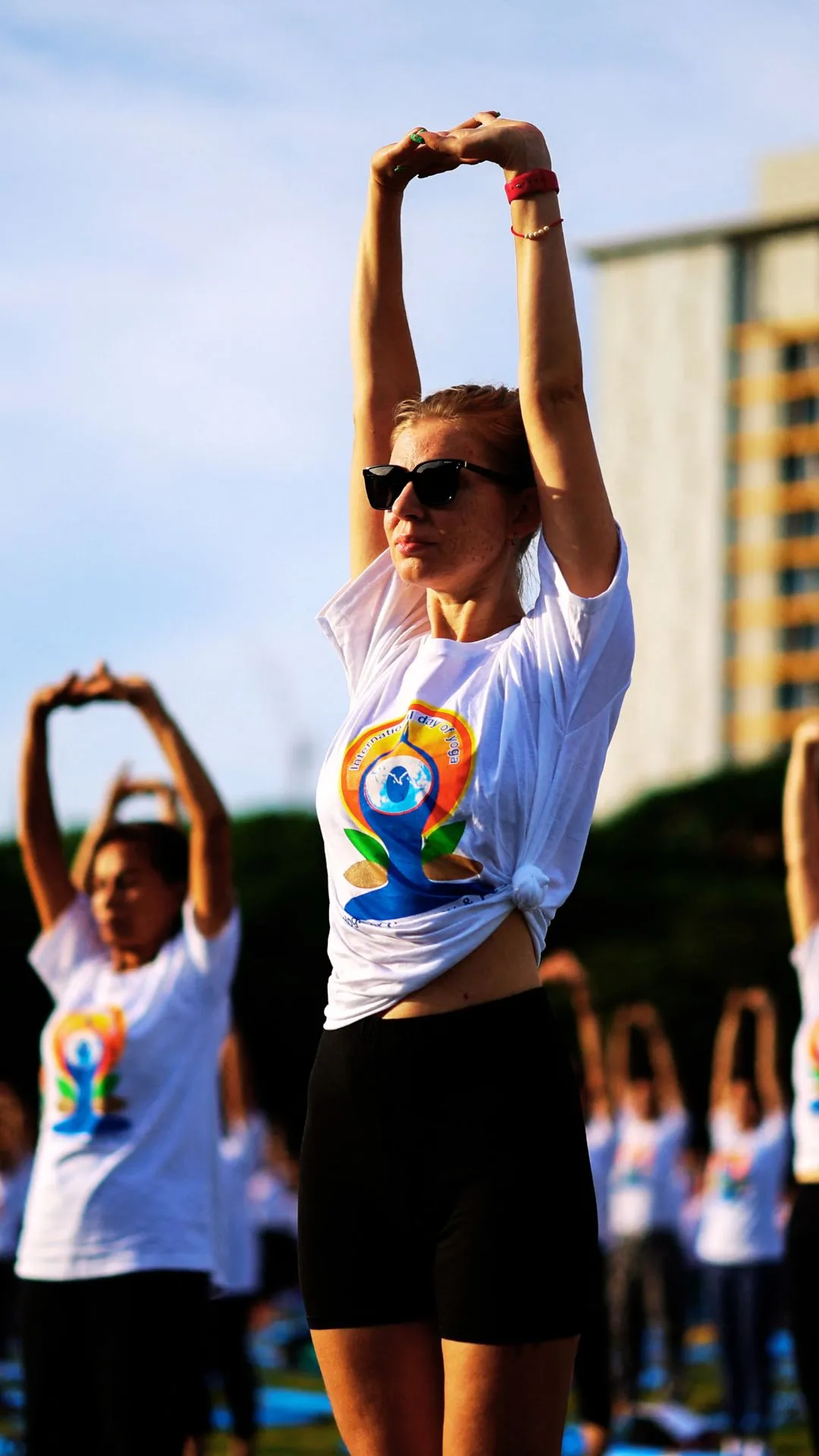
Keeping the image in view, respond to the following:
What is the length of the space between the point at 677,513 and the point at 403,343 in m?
65.8

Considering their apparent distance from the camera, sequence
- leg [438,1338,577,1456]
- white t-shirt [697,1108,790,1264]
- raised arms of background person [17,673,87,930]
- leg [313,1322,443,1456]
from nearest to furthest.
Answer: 1. leg [438,1338,577,1456]
2. leg [313,1322,443,1456]
3. raised arms of background person [17,673,87,930]
4. white t-shirt [697,1108,790,1264]

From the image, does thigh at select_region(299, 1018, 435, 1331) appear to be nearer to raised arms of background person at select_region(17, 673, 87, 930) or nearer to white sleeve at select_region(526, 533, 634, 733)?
white sleeve at select_region(526, 533, 634, 733)

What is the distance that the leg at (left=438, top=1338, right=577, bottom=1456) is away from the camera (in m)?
2.84

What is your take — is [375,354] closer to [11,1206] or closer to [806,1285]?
[806,1285]

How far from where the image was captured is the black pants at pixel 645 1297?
13.8 meters

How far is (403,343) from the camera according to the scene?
11.9 ft

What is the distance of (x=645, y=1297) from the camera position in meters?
14.8

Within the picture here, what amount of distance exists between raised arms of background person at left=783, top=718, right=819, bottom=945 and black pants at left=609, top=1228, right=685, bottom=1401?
789cm

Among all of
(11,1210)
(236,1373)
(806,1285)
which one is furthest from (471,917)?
(11,1210)

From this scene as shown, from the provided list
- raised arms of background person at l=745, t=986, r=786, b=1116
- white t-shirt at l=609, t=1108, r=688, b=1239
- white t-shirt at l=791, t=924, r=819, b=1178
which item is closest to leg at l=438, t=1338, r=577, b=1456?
white t-shirt at l=791, t=924, r=819, b=1178

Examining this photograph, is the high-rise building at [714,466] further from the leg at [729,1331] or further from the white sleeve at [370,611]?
the white sleeve at [370,611]

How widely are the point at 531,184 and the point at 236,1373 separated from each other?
741 cm

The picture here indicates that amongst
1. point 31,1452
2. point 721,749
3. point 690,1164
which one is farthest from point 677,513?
point 31,1452

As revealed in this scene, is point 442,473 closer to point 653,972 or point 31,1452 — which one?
point 31,1452
